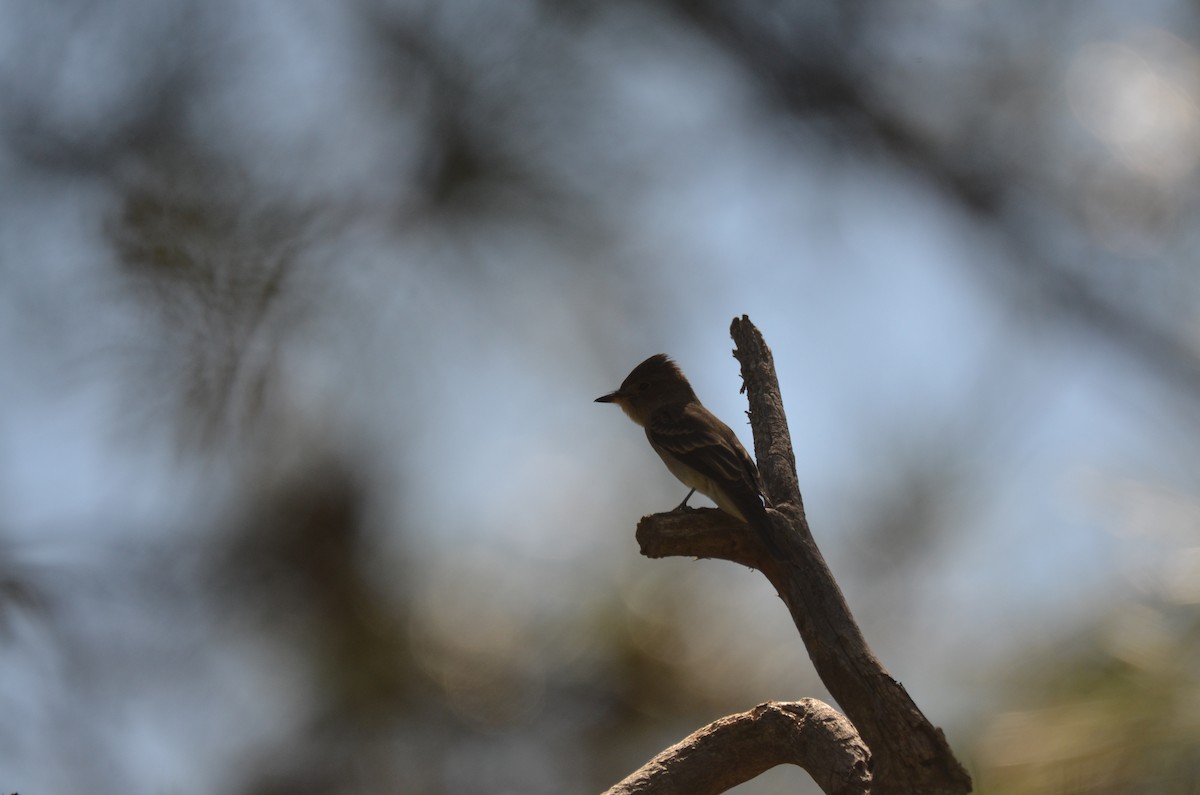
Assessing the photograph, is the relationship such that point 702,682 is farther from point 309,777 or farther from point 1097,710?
point 1097,710

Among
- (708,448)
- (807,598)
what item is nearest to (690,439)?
(708,448)

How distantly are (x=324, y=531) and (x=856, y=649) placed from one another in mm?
2798

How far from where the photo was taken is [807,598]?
2.55 m

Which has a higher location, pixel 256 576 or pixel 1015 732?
pixel 256 576

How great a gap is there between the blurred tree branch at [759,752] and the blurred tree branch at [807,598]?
0.05 feet

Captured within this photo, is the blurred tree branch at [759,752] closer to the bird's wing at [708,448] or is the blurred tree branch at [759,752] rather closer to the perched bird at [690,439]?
the perched bird at [690,439]

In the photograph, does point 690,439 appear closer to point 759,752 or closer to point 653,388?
point 653,388

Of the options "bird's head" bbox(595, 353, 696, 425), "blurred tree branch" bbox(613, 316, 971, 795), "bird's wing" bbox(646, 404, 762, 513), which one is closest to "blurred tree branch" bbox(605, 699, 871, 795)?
"blurred tree branch" bbox(613, 316, 971, 795)

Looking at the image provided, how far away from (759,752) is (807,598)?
1.69ft

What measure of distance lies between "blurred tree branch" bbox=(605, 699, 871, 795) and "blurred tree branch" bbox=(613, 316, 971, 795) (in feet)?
0.05

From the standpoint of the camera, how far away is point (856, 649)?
7.88ft

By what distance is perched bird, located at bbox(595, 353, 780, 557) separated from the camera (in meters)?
3.02

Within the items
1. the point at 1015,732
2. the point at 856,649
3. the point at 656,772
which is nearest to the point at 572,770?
the point at 656,772

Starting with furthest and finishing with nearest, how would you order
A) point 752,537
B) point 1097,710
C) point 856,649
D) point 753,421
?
point 753,421, point 752,537, point 856,649, point 1097,710
